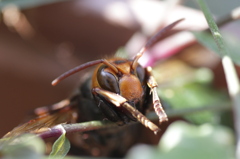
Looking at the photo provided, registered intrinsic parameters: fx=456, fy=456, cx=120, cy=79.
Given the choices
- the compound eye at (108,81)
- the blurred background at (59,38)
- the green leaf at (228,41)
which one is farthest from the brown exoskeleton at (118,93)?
the blurred background at (59,38)

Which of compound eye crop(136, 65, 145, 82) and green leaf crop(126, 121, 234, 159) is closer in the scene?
green leaf crop(126, 121, 234, 159)

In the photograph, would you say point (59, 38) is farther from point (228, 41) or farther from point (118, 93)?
point (118, 93)

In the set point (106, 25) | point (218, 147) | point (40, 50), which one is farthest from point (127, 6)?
point (218, 147)

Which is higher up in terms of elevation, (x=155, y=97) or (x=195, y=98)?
(x=155, y=97)

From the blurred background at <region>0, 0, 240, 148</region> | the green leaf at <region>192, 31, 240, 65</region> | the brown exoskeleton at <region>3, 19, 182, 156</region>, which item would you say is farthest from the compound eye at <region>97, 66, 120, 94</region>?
the blurred background at <region>0, 0, 240, 148</region>

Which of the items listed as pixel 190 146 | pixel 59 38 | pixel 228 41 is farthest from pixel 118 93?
pixel 59 38

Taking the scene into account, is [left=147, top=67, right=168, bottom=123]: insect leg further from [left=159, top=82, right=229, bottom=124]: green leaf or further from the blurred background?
the blurred background
